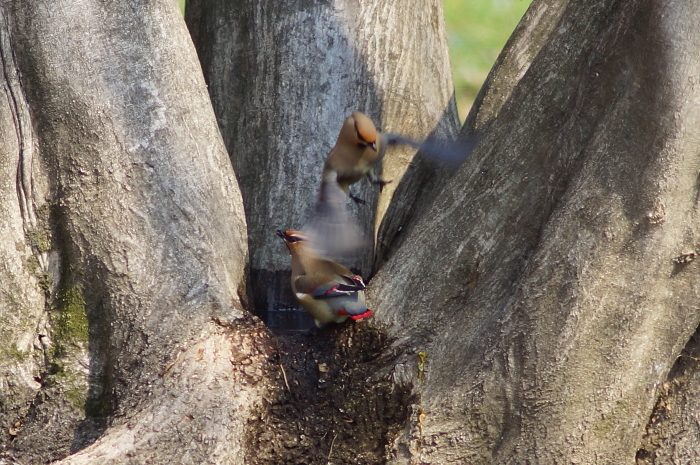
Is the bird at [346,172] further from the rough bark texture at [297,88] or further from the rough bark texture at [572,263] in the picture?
the rough bark texture at [572,263]

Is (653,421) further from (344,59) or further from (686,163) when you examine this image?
(344,59)

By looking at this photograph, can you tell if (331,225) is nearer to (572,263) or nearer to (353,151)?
(353,151)

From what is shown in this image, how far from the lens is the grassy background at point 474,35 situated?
10125 millimetres

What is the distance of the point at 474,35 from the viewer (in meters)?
11.2

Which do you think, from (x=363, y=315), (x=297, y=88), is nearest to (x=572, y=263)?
(x=363, y=315)

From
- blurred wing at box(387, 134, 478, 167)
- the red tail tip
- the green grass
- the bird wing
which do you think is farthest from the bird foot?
the green grass

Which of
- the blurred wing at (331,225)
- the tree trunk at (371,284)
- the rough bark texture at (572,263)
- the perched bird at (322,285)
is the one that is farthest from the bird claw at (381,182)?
the rough bark texture at (572,263)

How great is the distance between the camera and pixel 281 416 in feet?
11.7

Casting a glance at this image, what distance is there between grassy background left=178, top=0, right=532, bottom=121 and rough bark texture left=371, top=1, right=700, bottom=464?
19.5ft

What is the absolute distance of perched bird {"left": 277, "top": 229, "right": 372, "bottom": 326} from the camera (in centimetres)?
400

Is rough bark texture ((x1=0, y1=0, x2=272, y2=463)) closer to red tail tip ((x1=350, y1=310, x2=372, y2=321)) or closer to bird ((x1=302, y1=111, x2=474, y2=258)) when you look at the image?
red tail tip ((x1=350, y1=310, x2=372, y2=321))

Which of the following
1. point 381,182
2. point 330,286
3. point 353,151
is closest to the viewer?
point 330,286

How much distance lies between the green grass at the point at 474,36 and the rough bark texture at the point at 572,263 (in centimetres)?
591

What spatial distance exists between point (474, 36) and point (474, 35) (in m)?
0.05
